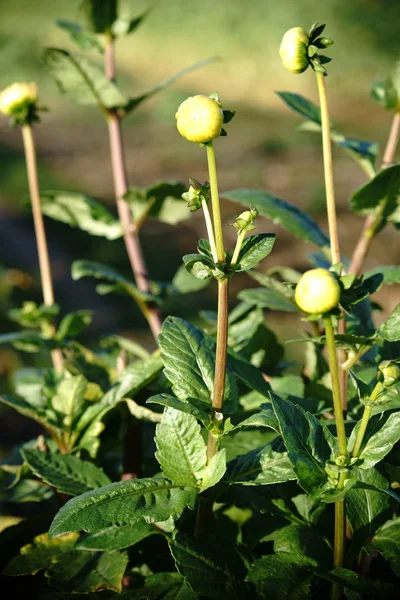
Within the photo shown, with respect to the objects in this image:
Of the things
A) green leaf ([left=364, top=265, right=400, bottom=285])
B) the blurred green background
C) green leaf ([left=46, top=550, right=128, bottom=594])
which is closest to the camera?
green leaf ([left=46, top=550, right=128, bottom=594])

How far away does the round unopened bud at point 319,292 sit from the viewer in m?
0.50

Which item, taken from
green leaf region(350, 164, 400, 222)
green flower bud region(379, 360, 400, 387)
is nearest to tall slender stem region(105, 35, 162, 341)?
green leaf region(350, 164, 400, 222)

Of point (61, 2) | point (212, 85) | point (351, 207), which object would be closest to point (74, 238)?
point (351, 207)

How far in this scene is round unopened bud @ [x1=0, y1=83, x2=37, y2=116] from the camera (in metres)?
1.00

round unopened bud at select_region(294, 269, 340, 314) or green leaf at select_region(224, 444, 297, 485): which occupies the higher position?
round unopened bud at select_region(294, 269, 340, 314)

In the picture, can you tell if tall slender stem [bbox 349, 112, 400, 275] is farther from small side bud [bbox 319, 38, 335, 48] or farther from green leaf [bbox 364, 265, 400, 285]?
small side bud [bbox 319, 38, 335, 48]

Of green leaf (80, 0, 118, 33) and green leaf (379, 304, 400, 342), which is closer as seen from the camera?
green leaf (379, 304, 400, 342)

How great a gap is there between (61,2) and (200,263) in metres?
6.85

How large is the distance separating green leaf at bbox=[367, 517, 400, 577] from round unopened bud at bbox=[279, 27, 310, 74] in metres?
0.44

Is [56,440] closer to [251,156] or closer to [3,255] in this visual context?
[3,255]

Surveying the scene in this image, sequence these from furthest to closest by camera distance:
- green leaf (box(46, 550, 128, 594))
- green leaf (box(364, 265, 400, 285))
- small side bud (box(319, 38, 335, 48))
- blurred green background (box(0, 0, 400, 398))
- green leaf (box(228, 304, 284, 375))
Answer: blurred green background (box(0, 0, 400, 398)) → green leaf (box(228, 304, 284, 375)) → green leaf (box(364, 265, 400, 285)) → green leaf (box(46, 550, 128, 594)) → small side bud (box(319, 38, 335, 48))

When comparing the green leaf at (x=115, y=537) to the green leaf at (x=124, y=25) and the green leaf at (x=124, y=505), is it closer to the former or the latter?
the green leaf at (x=124, y=505)

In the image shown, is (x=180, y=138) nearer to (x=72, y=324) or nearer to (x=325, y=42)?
(x=72, y=324)

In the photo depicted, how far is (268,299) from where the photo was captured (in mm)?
A: 905
